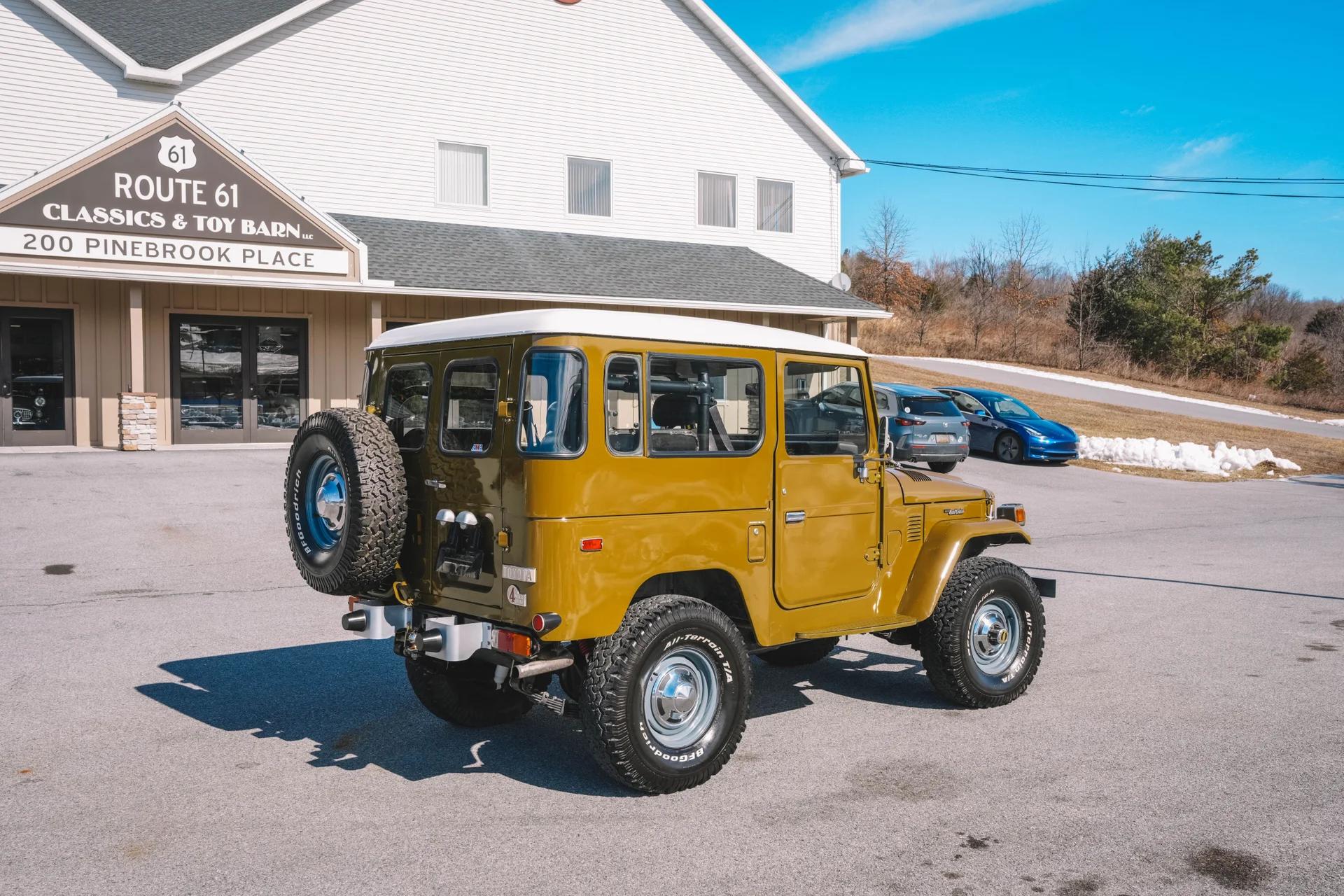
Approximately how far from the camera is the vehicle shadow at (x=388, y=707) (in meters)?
5.45

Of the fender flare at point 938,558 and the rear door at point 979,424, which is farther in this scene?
the rear door at point 979,424

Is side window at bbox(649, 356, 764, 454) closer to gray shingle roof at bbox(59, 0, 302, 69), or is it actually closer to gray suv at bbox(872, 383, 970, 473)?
gray suv at bbox(872, 383, 970, 473)

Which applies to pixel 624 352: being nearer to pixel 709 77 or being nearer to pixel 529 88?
pixel 529 88

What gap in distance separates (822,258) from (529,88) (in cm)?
861

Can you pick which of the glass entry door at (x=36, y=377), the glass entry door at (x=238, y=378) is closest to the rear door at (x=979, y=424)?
the glass entry door at (x=238, y=378)

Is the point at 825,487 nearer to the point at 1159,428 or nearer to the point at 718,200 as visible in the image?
the point at 718,200

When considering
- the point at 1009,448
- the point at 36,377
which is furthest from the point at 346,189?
the point at 1009,448

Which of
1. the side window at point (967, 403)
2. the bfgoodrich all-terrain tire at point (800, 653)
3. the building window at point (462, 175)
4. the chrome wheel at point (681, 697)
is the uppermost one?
the building window at point (462, 175)

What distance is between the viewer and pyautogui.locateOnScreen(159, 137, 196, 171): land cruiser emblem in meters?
17.2

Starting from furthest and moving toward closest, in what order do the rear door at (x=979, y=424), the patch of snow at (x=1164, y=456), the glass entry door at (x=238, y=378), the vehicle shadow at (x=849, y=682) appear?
the patch of snow at (x=1164, y=456) → the rear door at (x=979, y=424) → the glass entry door at (x=238, y=378) → the vehicle shadow at (x=849, y=682)

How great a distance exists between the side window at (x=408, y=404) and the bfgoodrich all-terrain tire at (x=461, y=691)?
4.02ft

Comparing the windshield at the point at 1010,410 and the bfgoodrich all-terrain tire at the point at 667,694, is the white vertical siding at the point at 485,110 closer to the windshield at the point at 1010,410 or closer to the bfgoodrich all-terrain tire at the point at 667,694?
the windshield at the point at 1010,410

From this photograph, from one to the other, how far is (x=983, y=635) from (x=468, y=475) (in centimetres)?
338

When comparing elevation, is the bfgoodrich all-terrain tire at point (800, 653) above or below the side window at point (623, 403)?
below
